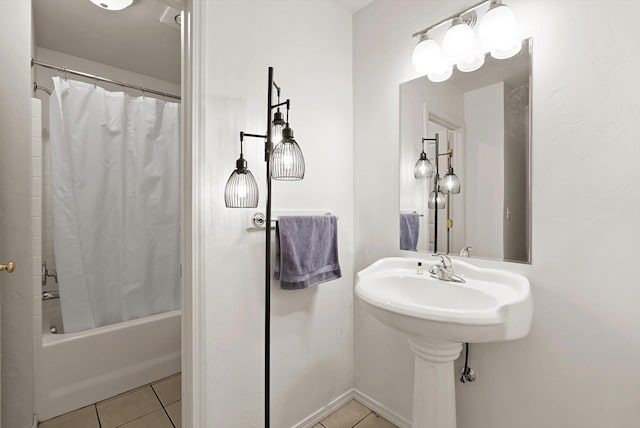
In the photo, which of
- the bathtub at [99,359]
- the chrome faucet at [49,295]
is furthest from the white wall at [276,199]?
the chrome faucet at [49,295]

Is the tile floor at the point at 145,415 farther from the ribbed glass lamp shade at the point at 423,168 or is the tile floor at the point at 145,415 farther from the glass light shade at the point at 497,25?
the glass light shade at the point at 497,25

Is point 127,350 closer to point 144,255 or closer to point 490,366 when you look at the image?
point 144,255

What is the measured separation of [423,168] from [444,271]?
1.75 ft

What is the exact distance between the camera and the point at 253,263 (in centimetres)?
131

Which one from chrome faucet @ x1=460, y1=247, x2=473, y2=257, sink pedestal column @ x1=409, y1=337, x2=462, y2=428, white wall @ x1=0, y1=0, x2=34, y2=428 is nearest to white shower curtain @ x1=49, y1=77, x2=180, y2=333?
white wall @ x1=0, y1=0, x2=34, y2=428

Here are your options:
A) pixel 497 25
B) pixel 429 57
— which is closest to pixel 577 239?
pixel 497 25

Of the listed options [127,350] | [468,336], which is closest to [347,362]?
[468,336]

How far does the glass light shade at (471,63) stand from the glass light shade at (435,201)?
0.57 m

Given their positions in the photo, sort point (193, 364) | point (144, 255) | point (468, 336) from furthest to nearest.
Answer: point (144, 255) → point (193, 364) → point (468, 336)

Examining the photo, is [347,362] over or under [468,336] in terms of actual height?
under

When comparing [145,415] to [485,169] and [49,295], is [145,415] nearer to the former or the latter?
[49,295]

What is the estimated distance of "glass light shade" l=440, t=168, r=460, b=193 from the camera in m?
1.34

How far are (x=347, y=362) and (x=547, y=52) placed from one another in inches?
71.7

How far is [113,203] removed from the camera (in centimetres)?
192
